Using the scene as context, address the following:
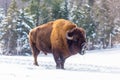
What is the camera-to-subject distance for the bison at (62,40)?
1658 centimetres

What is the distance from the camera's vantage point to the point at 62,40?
16.9 meters

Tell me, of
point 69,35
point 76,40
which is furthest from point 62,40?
point 76,40

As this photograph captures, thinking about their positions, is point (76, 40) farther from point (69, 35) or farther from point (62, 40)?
point (62, 40)

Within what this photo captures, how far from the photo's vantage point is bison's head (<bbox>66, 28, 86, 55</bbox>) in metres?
16.5

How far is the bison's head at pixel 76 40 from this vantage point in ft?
54.1

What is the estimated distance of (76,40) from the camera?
16.6 m

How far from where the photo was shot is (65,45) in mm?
16812

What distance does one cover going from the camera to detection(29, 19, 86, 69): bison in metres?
16.6

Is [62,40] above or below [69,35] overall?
below

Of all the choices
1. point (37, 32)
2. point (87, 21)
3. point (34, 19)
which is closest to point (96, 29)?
point (87, 21)

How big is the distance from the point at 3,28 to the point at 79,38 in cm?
2370

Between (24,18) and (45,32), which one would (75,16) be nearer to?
(24,18)

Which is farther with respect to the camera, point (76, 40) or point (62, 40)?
point (62, 40)

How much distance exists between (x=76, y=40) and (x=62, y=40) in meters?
0.61
